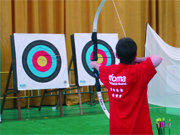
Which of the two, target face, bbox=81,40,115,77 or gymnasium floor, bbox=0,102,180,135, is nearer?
gymnasium floor, bbox=0,102,180,135

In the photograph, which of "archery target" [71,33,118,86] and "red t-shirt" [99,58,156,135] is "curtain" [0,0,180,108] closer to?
"archery target" [71,33,118,86]

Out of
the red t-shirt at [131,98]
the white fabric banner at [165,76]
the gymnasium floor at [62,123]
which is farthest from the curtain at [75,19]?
the red t-shirt at [131,98]

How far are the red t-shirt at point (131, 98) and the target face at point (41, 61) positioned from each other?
2.50 metres

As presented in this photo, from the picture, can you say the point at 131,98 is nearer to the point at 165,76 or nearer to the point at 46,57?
the point at 165,76

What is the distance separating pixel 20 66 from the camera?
11.8ft

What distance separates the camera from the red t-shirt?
1241 millimetres

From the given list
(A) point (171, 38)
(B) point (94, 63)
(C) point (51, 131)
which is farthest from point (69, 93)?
(B) point (94, 63)

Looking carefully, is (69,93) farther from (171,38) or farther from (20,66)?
(171,38)

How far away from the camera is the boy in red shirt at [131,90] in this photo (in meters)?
Answer: 1.24

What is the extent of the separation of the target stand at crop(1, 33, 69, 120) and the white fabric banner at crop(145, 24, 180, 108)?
3.58 feet

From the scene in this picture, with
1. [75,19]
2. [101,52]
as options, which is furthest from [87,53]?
[75,19]

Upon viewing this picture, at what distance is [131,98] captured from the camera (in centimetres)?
126

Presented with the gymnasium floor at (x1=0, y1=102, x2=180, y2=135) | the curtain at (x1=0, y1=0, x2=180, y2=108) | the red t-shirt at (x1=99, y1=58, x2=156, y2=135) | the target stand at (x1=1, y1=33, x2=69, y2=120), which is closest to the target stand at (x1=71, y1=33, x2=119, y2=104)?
the target stand at (x1=1, y1=33, x2=69, y2=120)

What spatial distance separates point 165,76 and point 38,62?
1.56 m
